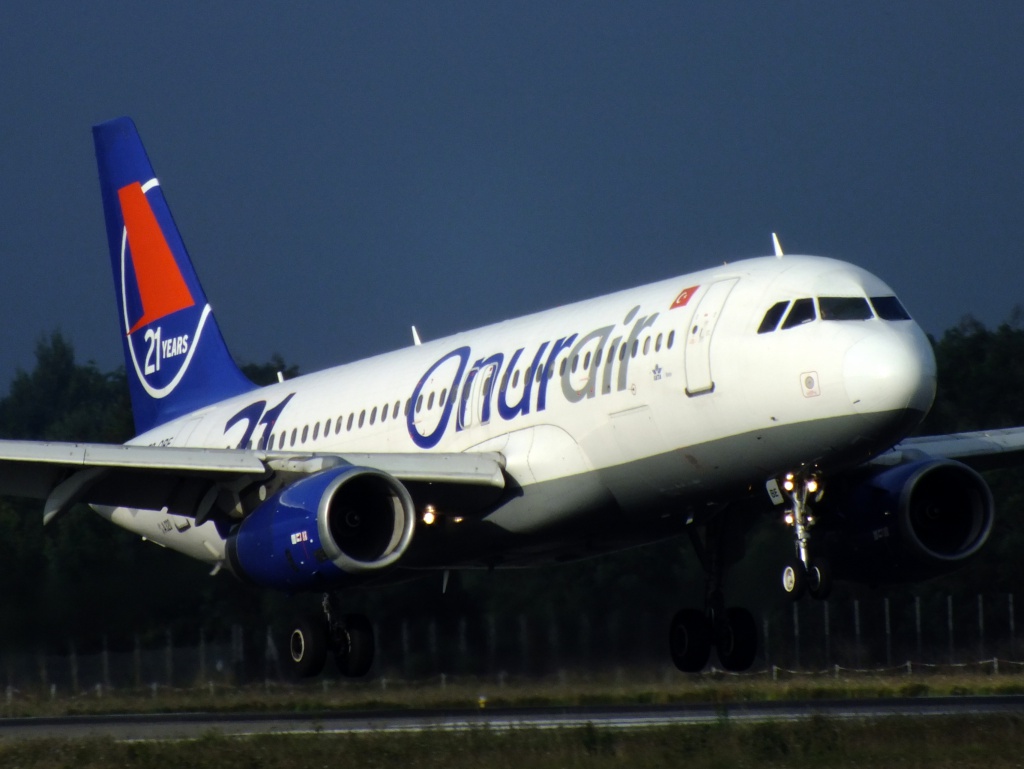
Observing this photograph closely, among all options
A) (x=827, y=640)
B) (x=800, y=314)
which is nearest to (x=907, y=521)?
(x=800, y=314)

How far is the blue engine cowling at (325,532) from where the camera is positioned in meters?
19.5

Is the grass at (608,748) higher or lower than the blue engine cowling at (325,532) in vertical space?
lower

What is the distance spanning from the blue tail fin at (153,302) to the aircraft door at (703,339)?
11476 millimetres

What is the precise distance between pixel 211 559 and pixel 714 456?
9792 millimetres

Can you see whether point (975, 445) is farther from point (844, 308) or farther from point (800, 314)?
point (800, 314)

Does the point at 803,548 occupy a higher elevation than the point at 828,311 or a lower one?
lower

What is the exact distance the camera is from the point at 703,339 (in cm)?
1842

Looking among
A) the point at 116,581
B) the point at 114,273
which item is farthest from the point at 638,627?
the point at 114,273

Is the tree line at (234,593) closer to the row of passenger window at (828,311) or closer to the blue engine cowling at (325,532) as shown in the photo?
the blue engine cowling at (325,532)

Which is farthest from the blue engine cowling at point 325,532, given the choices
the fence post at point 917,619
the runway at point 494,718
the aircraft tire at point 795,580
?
the fence post at point 917,619

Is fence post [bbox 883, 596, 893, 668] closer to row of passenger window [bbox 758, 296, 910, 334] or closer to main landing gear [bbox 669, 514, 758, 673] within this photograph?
main landing gear [bbox 669, 514, 758, 673]

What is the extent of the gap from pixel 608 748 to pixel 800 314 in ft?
16.0

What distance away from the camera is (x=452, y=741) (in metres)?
17.3

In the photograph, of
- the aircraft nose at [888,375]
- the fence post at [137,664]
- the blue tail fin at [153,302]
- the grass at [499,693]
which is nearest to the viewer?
the aircraft nose at [888,375]
